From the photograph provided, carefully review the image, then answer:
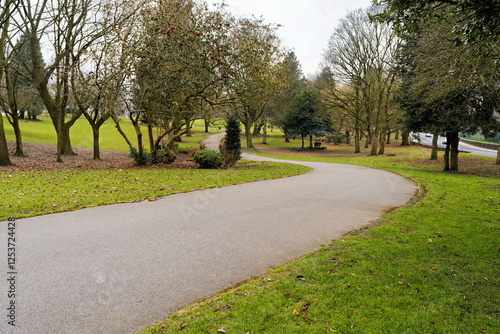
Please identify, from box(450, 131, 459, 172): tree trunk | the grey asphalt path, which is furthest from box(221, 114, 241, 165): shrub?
box(450, 131, 459, 172): tree trunk

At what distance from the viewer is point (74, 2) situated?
14391 millimetres

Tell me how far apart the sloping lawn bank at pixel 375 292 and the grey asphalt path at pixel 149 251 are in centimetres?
46

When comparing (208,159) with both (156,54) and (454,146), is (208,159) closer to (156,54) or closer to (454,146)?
(156,54)

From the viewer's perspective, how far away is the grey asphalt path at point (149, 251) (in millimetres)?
3068

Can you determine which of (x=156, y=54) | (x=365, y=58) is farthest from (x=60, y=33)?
(x=365, y=58)

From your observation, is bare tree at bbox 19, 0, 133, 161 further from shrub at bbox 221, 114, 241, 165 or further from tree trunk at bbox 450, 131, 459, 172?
tree trunk at bbox 450, 131, 459, 172

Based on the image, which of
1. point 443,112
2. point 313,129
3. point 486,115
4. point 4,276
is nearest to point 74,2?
point 4,276

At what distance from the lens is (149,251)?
4582mm

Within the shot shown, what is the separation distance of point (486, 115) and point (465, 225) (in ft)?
39.2

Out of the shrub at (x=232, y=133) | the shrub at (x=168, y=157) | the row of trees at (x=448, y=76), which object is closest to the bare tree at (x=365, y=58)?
the row of trees at (x=448, y=76)

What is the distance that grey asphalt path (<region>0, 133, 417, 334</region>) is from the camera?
3068 mm

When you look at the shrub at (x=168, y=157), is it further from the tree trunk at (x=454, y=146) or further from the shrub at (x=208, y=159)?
the tree trunk at (x=454, y=146)

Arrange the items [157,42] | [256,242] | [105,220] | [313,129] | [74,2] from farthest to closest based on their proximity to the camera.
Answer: [313,129]
[74,2]
[157,42]
[105,220]
[256,242]

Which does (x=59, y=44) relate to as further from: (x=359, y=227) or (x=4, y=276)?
(x=359, y=227)
